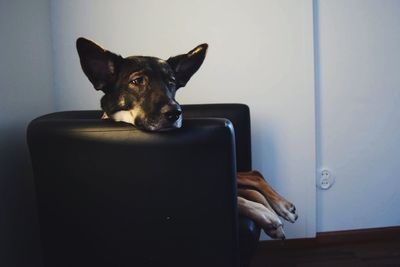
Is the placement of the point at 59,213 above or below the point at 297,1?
below

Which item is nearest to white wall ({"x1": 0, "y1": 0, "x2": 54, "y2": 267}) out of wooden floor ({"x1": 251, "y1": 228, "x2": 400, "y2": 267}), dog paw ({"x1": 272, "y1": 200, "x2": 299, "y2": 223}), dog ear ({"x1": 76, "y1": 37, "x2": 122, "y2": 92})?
dog ear ({"x1": 76, "y1": 37, "x2": 122, "y2": 92})

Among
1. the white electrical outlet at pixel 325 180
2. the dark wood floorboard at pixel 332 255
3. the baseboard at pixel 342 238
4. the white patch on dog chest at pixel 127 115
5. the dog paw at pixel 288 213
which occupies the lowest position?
the dark wood floorboard at pixel 332 255

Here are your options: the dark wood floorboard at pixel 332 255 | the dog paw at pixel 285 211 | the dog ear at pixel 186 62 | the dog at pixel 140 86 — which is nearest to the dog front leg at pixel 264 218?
the dog at pixel 140 86

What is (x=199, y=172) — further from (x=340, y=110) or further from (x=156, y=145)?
(x=340, y=110)

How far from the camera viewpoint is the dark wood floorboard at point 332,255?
1.75m

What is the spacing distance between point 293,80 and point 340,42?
387mm

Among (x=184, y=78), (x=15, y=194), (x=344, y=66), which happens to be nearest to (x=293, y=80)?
(x=344, y=66)

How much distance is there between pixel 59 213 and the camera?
2.91ft

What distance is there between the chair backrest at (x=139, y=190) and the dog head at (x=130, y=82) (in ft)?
0.49

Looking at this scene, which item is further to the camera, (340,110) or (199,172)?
(340,110)

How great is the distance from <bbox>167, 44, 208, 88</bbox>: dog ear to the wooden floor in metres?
1.14

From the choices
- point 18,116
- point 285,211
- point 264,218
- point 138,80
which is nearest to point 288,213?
point 285,211

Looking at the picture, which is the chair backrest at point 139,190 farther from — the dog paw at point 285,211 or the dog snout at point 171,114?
the dog paw at point 285,211

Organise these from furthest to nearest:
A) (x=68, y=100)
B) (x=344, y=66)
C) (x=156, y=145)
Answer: (x=344, y=66)
(x=68, y=100)
(x=156, y=145)
